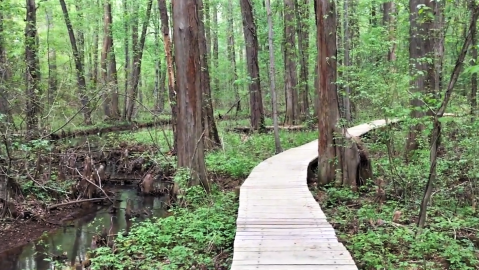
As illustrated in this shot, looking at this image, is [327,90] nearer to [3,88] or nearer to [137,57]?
[3,88]

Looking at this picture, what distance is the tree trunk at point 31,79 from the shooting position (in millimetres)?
11607

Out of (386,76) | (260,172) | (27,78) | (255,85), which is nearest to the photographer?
(386,76)

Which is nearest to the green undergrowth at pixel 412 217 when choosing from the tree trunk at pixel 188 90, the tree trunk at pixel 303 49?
the tree trunk at pixel 188 90

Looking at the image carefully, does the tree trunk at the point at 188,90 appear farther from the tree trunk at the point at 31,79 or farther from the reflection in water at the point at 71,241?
the tree trunk at the point at 31,79

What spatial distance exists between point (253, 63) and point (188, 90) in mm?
8027

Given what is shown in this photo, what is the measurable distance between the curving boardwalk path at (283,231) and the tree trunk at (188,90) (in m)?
1.33

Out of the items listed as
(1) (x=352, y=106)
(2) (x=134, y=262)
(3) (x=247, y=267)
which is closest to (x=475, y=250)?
(3) (x=247, y=267)

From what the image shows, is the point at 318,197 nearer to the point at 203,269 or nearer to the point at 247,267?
the point at 203,269

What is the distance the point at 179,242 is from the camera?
20.2ft

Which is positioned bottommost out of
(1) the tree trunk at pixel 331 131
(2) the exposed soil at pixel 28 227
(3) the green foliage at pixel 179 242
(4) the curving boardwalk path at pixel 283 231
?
(2) the exposed soil at pixel 28 227

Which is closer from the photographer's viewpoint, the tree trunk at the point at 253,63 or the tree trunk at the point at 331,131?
the tree trunk at the point at 331,131

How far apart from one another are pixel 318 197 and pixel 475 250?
320 cm

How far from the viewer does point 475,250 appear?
5.52m

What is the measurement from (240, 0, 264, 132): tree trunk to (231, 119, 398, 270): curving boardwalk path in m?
8.43
